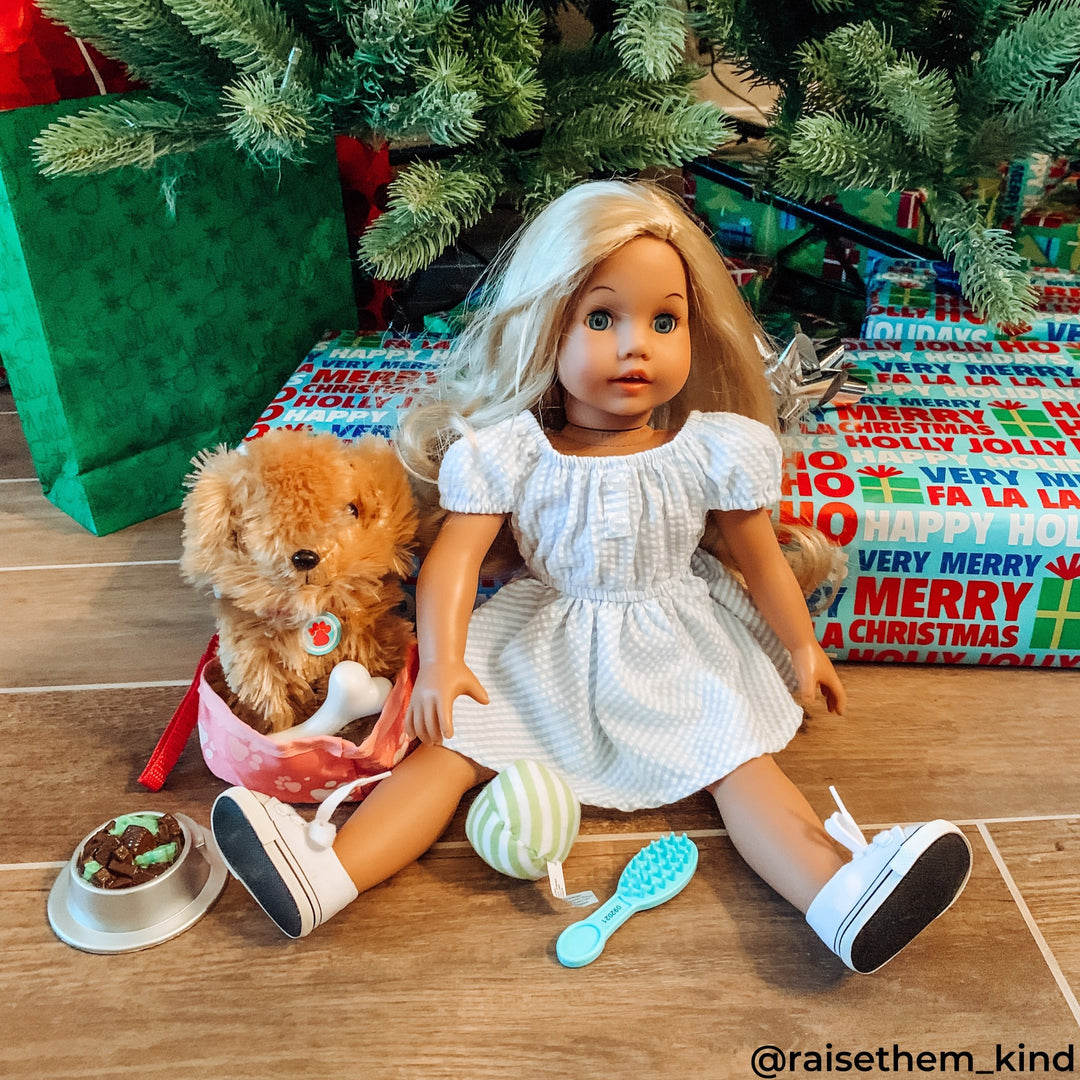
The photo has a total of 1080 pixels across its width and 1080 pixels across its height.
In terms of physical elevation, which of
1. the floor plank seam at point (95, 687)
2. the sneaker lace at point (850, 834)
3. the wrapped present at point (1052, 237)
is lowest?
the floor plank seam at point (95, 687)

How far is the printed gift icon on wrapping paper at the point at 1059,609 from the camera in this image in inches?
32.2

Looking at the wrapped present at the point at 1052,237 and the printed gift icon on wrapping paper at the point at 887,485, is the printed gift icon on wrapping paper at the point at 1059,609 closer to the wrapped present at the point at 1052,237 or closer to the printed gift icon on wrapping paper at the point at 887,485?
the printed gift icon on wrapping paper at the point at 887,485

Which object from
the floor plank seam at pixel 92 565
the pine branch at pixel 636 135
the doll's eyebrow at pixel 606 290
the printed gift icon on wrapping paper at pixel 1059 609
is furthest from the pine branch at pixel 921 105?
the floor plank seam at pixel 92 565

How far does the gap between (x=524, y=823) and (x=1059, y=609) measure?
0.51m

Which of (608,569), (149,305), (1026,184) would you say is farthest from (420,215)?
(1026,184)

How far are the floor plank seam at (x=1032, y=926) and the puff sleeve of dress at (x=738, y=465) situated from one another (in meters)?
0.29

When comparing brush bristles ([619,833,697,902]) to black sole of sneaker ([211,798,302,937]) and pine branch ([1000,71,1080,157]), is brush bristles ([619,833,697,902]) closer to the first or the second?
black sole of sneaker ([211,798,302,937])

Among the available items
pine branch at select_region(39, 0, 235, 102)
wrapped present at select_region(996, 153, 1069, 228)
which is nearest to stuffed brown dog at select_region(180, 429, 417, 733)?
pine branch at select_region(39, 0, 235, 102)

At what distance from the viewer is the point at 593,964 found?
2.03 ft

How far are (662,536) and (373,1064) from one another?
1.33ft

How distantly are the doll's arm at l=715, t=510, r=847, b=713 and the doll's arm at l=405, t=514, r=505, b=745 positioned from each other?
0.62 feet

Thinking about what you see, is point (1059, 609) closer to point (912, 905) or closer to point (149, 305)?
point (912, 905)

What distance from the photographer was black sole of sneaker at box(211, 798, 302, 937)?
2.03 feet

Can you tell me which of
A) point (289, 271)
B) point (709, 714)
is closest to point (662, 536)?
point (709, 714)
